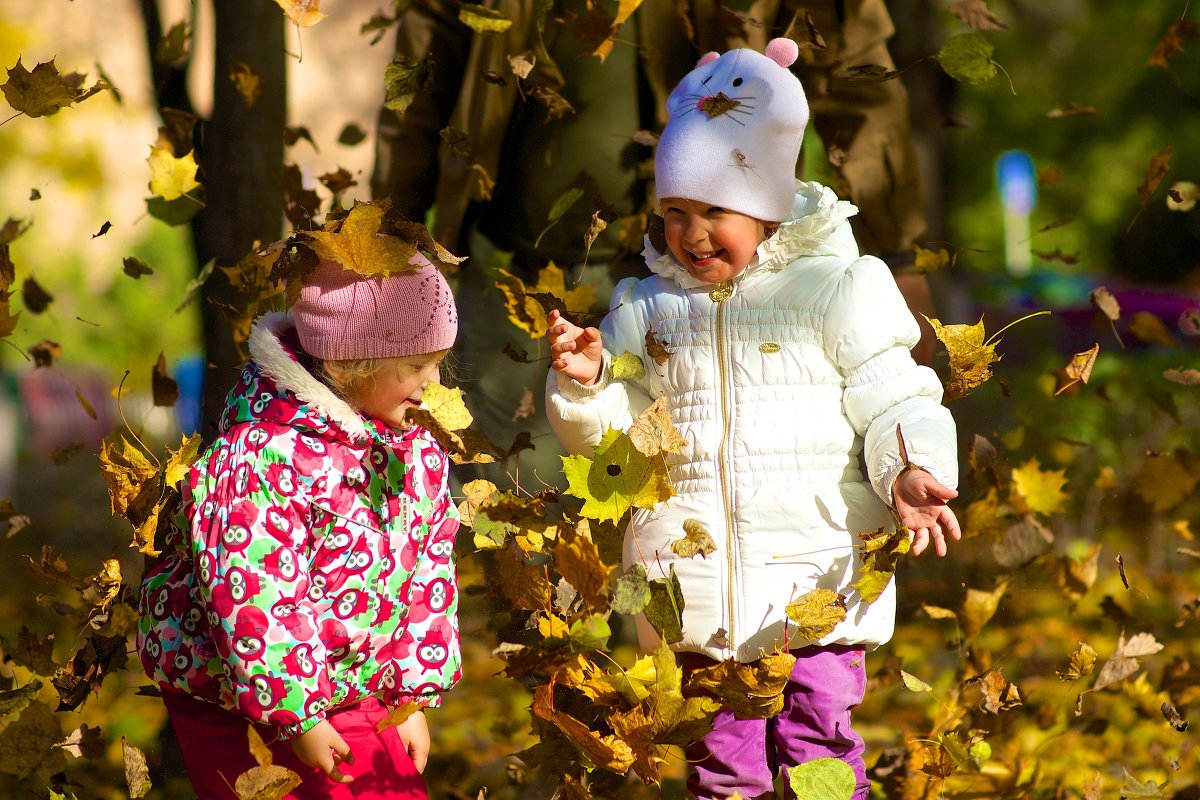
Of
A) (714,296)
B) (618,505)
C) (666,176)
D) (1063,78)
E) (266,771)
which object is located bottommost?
(1063,78)

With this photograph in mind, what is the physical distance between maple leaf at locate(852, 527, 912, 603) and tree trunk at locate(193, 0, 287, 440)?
1.76 metres

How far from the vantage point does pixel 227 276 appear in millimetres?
3090

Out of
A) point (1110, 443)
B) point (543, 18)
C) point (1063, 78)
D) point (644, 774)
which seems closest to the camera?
point (644, 774)

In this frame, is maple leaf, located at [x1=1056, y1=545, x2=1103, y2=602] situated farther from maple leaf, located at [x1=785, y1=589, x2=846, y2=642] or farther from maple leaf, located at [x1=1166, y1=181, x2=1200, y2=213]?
maple leaf, located at [x1=785, y1=589, x2=846, y2=642]

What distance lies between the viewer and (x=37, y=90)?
7.64 ft

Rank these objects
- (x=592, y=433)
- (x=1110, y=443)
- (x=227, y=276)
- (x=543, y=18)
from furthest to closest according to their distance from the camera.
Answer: (x=1110, y=443), (x=227, y=276), (x=543, y=18), (x=592, y=433)

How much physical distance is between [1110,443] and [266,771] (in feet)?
19.6

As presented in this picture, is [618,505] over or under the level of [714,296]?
under

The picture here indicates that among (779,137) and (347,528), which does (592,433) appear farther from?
(779,137)

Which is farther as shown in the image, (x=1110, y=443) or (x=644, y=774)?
(x=1110, y=443)

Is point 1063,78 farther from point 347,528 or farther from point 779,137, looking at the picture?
point 347,528

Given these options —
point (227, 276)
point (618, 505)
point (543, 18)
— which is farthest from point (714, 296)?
point (227, 276)

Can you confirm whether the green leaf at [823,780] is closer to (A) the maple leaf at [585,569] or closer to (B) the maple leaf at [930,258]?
(A) the maple leaf at [585,569]

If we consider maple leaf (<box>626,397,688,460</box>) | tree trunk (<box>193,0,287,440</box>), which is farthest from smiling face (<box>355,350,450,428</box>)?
tree trunk (<box>193,0,287,440</box>)
